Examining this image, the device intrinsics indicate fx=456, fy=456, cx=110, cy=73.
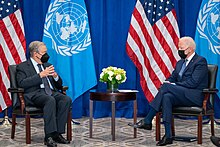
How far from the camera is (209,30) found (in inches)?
292

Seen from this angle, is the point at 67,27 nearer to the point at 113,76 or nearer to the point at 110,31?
the point at 110,31

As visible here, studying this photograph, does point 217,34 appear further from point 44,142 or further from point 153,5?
point 44,142

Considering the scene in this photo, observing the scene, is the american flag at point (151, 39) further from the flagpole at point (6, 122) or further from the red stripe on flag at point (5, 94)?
the flagpole at point (6, 122)

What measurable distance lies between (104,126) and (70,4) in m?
2.07

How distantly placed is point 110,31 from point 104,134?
2174 millimetres

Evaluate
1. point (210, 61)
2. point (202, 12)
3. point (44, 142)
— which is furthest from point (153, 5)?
point (44, 142)

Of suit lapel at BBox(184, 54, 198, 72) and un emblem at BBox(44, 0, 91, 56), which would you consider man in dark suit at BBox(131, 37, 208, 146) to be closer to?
suit lapel at BBox(184, 54, 198, 72)

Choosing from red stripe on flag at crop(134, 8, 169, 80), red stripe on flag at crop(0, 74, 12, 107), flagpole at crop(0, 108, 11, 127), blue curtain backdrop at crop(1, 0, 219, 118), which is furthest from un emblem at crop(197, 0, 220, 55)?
flagpole at crop(0, 108, 11, 127)

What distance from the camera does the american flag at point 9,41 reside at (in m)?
7.22

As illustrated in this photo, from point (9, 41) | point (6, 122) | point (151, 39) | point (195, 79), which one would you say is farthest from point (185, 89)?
point (9, 41)

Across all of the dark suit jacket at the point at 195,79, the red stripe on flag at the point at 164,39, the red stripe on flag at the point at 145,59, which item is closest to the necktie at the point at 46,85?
the dark suit jacket at the point at 195,79

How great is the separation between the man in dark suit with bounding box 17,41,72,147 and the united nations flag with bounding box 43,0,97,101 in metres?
1.41

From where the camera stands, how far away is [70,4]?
24.5 ft

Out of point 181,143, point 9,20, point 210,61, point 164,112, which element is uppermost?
point 9,20
